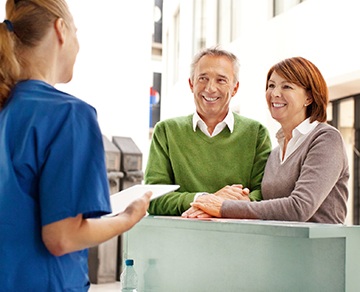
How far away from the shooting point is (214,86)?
90.8 inches

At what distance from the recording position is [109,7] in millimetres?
7098

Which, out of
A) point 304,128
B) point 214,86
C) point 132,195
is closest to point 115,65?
point 214,86

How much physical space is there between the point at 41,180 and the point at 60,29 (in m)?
0.33

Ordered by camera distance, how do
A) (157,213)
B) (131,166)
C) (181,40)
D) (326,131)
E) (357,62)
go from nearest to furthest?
(326,131) < (157,213) < (357,62) < (131,166) < (181,40)

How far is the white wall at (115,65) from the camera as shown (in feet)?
22.5

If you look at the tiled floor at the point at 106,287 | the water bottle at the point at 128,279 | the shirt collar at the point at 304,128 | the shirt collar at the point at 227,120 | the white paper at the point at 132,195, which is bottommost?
the tiled floor at the point at 106,287

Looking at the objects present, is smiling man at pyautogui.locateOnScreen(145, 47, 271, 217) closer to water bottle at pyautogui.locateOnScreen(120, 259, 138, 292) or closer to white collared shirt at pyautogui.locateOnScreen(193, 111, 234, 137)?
white collared shirt at pyautogui.locateOnScreen(193, 111, 234, 137)

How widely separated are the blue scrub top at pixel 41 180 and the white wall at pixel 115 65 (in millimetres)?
5636

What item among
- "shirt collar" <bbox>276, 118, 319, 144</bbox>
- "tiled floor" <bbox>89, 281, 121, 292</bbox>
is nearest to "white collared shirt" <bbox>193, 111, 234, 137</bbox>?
"shirt collar" <bbox>276, 118, 319, 144</bbox>

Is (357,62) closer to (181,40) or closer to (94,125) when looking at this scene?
(94,125)

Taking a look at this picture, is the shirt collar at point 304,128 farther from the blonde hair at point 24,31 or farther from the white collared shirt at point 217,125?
the blonde hair at point 24,31

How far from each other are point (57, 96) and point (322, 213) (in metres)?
1.16

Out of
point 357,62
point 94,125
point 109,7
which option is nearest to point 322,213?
point 94,125

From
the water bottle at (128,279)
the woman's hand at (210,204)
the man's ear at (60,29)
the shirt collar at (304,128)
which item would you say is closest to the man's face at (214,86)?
the shirt collar at (304,128)
